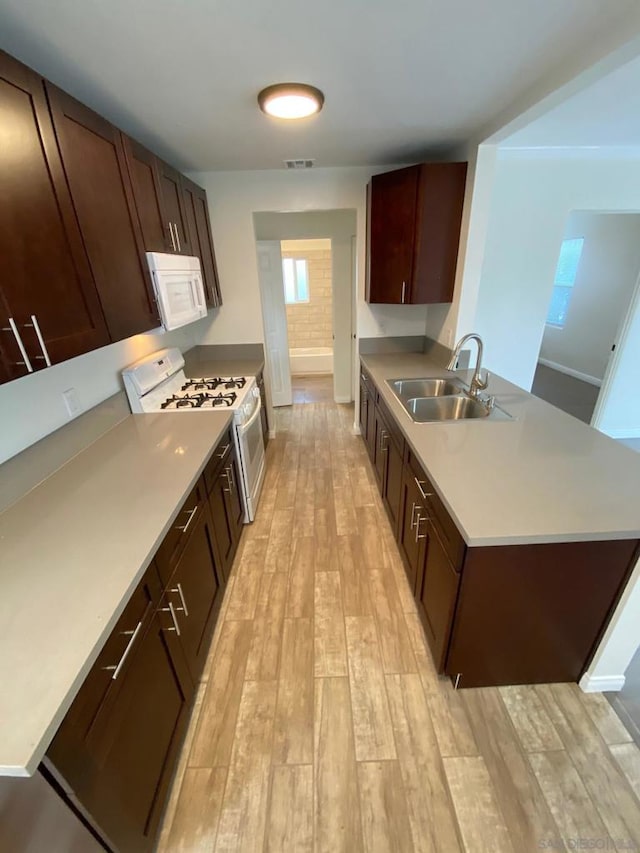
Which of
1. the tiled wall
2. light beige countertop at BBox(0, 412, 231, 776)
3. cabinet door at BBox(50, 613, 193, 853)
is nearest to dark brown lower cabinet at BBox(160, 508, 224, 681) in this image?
cabinet door at BBox(50, 613, 193, 853)

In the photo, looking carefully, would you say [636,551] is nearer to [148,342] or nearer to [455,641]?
[455,641]

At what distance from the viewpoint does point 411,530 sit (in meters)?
1.83

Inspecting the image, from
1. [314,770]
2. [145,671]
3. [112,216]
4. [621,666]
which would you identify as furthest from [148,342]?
[621,666]

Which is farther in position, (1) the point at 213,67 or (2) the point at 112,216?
(2) the point at 112,216

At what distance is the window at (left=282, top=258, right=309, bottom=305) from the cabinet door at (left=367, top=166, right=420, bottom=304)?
3501 mm

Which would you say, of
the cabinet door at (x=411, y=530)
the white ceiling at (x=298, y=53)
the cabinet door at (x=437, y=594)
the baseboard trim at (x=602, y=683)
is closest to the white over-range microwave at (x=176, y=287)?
the white ceiling at (x=298, y=53)

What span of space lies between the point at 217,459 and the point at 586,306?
5849 millimetres

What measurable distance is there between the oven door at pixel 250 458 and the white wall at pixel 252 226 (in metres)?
1.04

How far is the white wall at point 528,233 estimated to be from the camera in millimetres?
2617

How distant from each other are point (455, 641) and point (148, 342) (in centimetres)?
250

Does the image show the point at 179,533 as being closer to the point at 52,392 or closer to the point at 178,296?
the point at 52,392

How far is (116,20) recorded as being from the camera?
1.10 m

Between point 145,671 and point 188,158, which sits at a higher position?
point 188,158

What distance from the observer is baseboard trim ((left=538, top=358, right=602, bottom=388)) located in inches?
197
